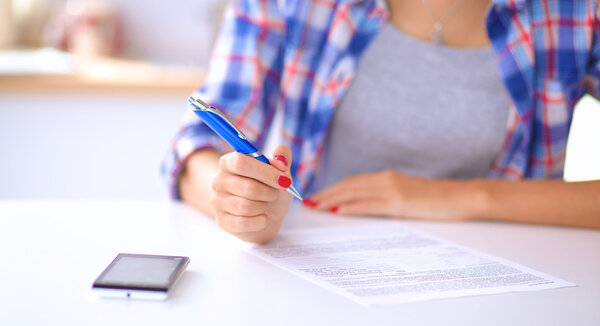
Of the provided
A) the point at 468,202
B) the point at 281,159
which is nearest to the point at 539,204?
the point at 468,202

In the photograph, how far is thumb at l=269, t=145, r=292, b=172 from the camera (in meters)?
0.65

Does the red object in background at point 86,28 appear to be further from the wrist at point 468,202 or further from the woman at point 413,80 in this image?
the wrist at point 468,202

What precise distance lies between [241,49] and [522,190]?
52 centimetres

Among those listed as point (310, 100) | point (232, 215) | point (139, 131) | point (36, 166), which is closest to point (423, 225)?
point (232, 215)

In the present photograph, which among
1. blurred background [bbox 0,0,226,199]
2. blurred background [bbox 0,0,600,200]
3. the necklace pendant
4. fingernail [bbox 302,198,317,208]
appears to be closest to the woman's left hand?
fingernail [bbox 302,198,317,208]

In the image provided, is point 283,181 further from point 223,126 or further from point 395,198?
point 395,198

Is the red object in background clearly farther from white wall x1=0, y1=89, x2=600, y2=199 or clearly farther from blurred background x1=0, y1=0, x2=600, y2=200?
white wall x1=0, y1=89, x2=600, y2=199

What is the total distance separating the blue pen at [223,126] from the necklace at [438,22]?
581mm

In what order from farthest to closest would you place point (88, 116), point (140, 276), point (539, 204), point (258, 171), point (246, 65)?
point (88, 116)
point (246, 65)
point (539, 204)
point (258, 171)
point (140, 276)

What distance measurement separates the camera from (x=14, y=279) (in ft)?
1.81

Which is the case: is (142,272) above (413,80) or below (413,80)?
below

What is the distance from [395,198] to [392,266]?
246mm

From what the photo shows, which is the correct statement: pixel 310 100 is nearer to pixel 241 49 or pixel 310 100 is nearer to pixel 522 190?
pixel 241 49

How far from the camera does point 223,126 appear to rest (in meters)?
0.63
